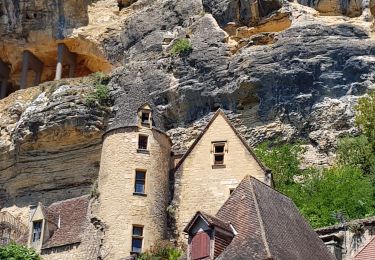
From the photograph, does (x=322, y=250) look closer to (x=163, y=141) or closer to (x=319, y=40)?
(x=163, y=141)

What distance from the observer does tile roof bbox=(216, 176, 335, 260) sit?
2158 centimetres

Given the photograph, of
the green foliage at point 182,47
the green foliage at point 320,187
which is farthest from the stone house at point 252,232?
the green foliage at point 182,47

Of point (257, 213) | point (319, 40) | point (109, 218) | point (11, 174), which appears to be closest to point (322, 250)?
point (257, 213)

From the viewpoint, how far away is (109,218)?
31.3 metres

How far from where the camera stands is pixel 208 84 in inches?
1544

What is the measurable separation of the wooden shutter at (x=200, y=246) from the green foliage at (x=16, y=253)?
8.78 m

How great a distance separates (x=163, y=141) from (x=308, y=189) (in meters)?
5.92

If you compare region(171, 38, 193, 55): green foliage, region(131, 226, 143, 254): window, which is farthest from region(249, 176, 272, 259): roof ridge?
region(171, 38, 193, 55): green foliage

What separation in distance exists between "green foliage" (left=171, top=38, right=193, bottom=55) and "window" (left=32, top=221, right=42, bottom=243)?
39.2 ft

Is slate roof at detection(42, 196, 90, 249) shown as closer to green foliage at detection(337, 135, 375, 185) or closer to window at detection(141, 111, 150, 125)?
window at detection(141, 111, 150, 125)

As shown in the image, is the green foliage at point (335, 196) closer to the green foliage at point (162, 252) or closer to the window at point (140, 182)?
the green foliage at point (162, 252)

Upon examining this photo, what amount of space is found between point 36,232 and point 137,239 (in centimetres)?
414

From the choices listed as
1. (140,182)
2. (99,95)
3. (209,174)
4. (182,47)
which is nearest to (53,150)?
(99,95)

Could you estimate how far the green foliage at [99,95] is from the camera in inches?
1609
